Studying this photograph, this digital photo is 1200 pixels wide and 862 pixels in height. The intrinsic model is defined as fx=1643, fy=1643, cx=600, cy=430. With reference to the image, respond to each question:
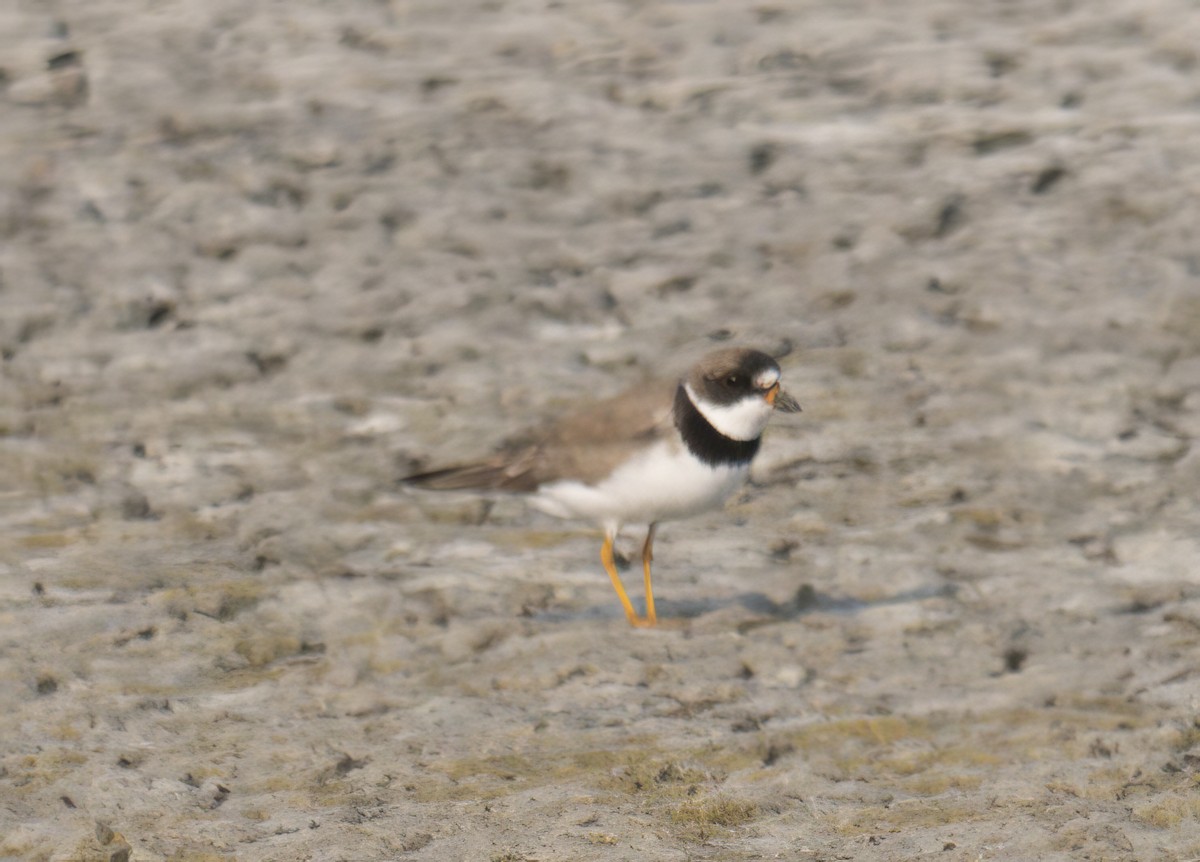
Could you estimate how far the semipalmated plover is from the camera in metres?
5.89

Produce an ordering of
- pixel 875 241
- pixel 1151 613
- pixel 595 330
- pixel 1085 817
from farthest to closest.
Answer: pixel 875 241
pixel 595 330
pixel 1151 613
pixel 1085 817

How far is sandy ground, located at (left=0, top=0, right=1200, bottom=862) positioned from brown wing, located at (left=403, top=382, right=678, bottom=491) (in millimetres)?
479

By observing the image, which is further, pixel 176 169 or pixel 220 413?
pixel 176 169

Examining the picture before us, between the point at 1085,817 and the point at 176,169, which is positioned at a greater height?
the point at 176,169

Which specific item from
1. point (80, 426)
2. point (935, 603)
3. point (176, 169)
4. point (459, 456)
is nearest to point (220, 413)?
point (80, 426)

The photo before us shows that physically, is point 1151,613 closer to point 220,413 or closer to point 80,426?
point 220,413

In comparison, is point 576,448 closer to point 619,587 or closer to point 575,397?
point 619,587

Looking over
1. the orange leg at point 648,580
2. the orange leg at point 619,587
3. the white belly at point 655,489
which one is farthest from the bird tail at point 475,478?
the orange leg at point 648,580

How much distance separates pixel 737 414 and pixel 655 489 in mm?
401

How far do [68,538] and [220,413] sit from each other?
1.31 metres

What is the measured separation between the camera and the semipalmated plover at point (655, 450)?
589cm

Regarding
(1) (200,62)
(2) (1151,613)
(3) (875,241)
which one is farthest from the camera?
(1) (200,62)

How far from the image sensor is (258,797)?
5.25 meters

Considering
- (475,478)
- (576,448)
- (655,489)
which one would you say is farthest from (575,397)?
(655,489)
